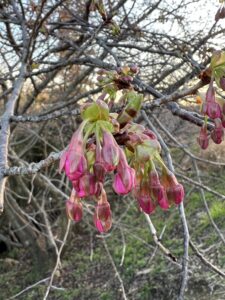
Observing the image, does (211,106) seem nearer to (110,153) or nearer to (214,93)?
(214,93)

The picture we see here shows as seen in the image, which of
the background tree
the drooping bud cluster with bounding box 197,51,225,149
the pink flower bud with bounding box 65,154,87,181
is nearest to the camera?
the pink flower bud with bounding box 65,154,87,181

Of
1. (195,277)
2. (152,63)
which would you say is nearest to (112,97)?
(152,63)

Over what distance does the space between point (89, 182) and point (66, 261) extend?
238 inches

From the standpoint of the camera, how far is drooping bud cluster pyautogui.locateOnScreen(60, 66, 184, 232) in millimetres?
808

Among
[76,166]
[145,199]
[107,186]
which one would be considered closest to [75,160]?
[76,166]

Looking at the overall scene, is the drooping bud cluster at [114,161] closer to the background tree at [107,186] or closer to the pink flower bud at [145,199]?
the pink flower bud at [145,199]

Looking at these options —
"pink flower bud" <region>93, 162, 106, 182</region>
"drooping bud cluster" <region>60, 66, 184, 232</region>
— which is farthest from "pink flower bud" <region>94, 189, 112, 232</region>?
"pink flower bud" <region>93, 162, 106, 182</region>

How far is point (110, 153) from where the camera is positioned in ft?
2.64

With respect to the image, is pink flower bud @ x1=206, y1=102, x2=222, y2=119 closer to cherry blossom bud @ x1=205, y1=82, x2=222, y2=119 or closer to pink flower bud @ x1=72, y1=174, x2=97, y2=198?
cherry blossom bud @ x1=205, y1=82, x2=222, y2=119

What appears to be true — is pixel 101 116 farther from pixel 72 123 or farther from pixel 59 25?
pixel 72 123

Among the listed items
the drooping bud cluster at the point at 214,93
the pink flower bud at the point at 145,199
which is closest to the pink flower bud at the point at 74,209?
the pink flower bud at the point at 145,199

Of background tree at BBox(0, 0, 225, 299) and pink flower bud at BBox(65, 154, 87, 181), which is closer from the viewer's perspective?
pink flower bud at BBox(65, 154, 87, 181)

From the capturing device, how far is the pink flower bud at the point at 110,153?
0.80 meters

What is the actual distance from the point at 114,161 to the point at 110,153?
1 cm
